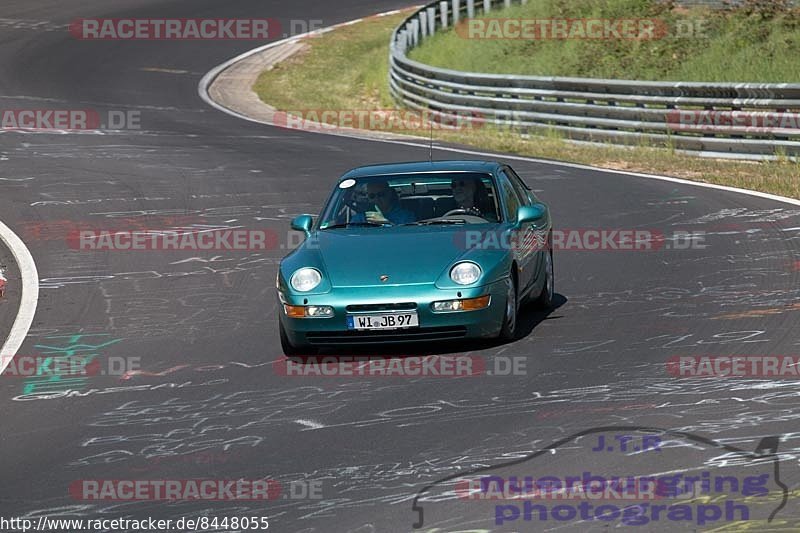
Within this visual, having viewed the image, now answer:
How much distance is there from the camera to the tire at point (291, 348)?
32.4ft

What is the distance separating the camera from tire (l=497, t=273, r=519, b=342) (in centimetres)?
996

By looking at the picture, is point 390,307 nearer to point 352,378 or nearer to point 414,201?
point 352,378

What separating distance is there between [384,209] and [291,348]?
60.5 inches

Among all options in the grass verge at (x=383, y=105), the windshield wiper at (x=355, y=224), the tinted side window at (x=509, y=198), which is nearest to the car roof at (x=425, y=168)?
the tinted side window at (x=509, y=198)

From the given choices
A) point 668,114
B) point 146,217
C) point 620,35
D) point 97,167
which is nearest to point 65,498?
point 146,217

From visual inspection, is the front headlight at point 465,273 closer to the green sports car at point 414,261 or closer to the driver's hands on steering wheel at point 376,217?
the green sports car at point 414,261

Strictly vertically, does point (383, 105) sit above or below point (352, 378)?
above

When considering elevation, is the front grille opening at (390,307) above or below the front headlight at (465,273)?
below

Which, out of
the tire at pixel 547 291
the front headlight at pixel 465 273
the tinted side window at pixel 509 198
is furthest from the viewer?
the tire at pixel 547 291

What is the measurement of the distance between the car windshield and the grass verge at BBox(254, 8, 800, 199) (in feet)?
24.1

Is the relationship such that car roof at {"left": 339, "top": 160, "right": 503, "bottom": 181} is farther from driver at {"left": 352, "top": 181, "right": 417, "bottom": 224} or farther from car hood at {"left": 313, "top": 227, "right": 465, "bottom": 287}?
car hood at {"left": 313, "top": 227, "right": 465, "bottom": 287}

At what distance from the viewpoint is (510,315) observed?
33.0ft

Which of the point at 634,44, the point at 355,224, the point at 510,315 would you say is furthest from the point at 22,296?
the point at 634,44

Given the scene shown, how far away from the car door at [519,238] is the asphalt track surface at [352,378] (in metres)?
0.40
